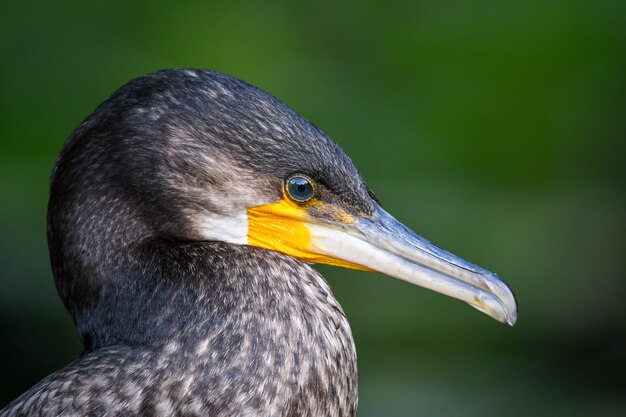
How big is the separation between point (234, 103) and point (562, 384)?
2950mm

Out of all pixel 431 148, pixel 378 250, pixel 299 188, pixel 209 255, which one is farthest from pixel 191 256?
pixel 431 148

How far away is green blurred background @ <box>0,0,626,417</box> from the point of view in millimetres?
4680

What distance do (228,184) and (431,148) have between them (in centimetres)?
292

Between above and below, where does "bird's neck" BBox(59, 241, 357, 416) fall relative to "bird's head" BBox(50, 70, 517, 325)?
below

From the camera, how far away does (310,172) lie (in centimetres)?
234

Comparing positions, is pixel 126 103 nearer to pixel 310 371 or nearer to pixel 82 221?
pixel 82 221

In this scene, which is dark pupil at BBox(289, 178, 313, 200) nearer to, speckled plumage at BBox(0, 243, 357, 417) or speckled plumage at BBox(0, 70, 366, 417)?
speckled plumage at BBox(0, 70, 366, 417)

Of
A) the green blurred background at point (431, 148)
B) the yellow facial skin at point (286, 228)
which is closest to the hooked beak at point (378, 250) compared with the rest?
the yellow facial skin at point (286, 228)

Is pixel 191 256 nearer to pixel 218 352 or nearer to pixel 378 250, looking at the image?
pixel 218 352

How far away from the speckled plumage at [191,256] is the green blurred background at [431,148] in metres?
2.26

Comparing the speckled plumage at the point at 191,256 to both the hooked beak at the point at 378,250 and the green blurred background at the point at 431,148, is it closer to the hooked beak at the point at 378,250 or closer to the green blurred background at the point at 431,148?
the hooked beak at the point at 378,250

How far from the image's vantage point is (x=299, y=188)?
2.35 meters

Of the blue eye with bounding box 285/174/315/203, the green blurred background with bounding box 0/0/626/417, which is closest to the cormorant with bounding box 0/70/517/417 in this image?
the blue eye with bounding box 285/174/315/203

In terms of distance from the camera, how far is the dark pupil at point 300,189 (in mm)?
2342
